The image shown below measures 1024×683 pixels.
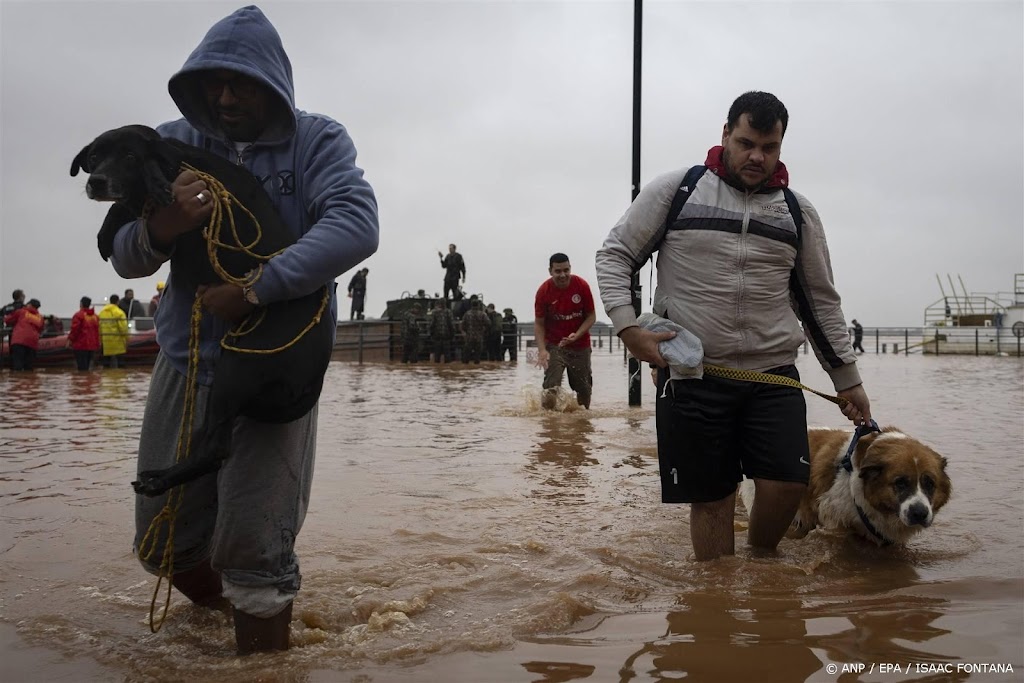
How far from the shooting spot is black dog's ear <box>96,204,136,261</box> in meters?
2.73

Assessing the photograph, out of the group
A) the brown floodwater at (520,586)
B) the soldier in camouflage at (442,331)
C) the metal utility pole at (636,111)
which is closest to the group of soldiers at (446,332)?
the soldier in camouflage at (442,331)

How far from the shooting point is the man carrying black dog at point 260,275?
2.59 m

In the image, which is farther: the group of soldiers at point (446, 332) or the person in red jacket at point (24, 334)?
the group of soldiers at point (446, 332)

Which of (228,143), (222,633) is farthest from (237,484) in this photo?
(228,143)

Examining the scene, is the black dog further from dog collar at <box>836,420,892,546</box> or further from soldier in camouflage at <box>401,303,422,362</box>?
soldier in camouflage at <box>401,303,422,362</box>

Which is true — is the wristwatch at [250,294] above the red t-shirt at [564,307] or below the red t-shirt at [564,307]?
below

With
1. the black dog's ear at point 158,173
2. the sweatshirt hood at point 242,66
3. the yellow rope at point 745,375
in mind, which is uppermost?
the sweatshirt hood at point 242,66

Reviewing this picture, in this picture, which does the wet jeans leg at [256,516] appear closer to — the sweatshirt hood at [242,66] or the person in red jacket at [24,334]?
the sweatshirt hood at [242,66]

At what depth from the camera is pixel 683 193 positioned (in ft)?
12.6

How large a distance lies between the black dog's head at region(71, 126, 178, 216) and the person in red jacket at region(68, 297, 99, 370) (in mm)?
19172

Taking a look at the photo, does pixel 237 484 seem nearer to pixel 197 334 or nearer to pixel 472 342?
pixel 197 334

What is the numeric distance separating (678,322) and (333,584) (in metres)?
1.77

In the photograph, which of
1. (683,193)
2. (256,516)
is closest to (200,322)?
(256,516)

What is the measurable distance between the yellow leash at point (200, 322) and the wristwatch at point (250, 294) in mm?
11
